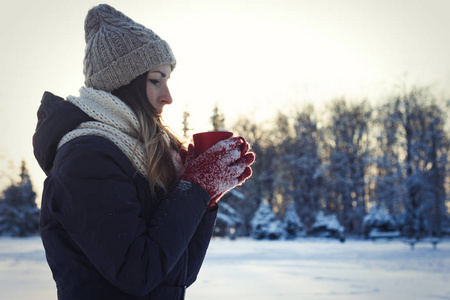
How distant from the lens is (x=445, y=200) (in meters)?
27.6

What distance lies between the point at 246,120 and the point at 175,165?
33337 mm

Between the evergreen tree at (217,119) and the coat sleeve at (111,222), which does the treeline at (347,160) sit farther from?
the coat sleeve at (111,222)

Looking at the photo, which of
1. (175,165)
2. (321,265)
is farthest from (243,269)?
(175,165)

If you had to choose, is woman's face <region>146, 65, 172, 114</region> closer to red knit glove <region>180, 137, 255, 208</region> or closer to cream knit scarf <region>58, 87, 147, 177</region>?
cream knit scarf <region>58, 87, 147, 177</region>

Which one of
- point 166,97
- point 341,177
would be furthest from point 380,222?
point 166,97

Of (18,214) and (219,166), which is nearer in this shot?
(219,166)

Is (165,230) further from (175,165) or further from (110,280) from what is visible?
(175,165)

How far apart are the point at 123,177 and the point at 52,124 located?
0.28m

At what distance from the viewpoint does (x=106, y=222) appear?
1.23 m

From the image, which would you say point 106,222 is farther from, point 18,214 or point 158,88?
point 18,214

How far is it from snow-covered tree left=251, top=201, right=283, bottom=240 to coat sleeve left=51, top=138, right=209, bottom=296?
22.6 metres

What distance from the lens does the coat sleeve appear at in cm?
122

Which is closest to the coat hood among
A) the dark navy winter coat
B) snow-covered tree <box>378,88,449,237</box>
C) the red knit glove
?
the dark navy winter coat

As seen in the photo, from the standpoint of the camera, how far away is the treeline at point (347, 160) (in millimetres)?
25703
